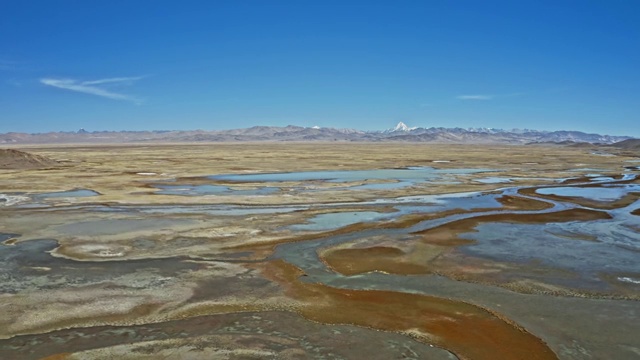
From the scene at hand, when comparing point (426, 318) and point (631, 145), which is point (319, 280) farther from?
point (631, 145)

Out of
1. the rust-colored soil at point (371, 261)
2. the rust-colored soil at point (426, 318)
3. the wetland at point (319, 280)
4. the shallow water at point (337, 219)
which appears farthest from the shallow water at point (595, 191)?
the rust-colored soil at point (426, 318)

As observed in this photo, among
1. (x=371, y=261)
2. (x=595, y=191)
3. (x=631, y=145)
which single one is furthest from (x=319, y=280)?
(x=631, y=145)

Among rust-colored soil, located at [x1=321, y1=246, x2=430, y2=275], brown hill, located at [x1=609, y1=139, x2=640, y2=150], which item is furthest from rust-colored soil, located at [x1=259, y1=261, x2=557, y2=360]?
brown hill, located at [x1=609, y1=139, x2=640, y2=150]

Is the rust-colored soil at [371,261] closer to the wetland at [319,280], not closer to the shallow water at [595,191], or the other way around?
the wetland at [319,280]

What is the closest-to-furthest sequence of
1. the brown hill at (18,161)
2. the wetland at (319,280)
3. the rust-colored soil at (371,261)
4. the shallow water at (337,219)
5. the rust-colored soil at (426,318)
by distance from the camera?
the rust-colored soil at (426,318) < the wetland at (319,280) < the rust-colored soil at (371,261) < the shallow water at (337,219) < the brown hill at (18,161)

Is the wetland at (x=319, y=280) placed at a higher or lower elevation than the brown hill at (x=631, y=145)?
lower

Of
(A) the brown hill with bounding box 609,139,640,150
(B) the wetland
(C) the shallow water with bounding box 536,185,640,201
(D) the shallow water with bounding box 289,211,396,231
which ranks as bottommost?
(B) the wetland

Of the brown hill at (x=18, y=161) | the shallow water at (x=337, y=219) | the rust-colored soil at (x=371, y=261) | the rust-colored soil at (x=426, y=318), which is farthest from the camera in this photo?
the brown hill at (x=18, y=161)

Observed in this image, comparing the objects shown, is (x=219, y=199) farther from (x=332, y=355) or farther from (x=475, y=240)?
(x=332, y=355)

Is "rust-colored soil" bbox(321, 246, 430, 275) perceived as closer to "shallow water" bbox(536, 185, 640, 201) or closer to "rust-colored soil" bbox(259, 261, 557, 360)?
"rust-colored soil" bbox(259, 261, 557, 360)

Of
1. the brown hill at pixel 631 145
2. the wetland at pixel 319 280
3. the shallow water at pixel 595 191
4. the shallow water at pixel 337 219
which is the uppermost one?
the brown hill at pixel 631 145

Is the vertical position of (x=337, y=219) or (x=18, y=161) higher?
(x=18, y=161)
